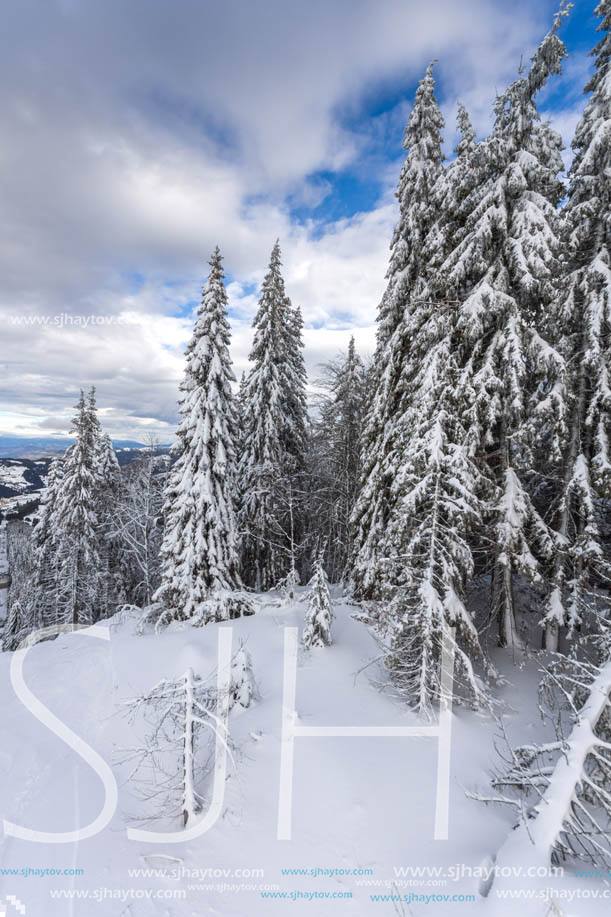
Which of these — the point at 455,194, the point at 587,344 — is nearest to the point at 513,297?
the point at 587,344

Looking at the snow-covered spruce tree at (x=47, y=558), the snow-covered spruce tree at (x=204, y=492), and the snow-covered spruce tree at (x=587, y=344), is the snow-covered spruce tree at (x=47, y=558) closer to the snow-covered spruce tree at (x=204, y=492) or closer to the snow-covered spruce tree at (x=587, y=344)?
the snow-covered spruce tree at (x=204, y=492)

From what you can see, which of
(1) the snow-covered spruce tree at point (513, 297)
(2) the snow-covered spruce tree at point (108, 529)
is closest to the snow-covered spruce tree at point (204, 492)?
(1) the snow-covered spruce tree at point (513, 297)

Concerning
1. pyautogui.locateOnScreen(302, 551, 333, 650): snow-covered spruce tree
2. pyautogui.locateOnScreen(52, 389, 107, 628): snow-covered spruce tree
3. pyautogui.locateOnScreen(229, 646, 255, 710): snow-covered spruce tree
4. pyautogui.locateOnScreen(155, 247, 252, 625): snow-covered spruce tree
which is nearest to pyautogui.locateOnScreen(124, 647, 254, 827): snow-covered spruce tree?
pyautogui.locateOnScreen(229, 646, 255, 710): snow-covered spruce tree

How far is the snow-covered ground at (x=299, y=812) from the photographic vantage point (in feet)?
16.2

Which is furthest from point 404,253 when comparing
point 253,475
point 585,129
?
point 253,475

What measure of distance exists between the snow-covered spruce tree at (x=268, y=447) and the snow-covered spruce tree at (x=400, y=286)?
5152 mm

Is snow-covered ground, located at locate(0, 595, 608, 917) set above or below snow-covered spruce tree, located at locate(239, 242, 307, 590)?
below

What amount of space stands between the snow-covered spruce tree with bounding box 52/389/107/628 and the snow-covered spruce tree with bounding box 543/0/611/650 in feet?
74.4

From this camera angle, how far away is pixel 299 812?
6.18 metres

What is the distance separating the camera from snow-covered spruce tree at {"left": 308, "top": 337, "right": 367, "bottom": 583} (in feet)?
61.7

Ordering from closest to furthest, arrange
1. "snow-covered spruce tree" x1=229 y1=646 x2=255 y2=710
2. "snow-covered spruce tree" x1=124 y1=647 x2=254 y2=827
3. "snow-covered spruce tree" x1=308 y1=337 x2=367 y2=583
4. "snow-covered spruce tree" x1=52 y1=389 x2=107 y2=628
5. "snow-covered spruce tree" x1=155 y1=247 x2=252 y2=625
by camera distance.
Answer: "snow-covered spruce tree" x1=124 y1=647 x2=254 y2=827 < "snow-covered spruce tree" x1=229 y1=646 x2=255 y2=710 < "snow-covered spruce tree" x1=155 y1=247 x2=252 y2=625 < "snow-covered spruce tree" x1=308 y1=337 x2=367 y2=583 < "snow-covered spruce tree" x1=52 y1=389 x2=107 y2=628

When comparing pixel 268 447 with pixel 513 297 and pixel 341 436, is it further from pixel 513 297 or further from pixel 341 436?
pixel 513 297

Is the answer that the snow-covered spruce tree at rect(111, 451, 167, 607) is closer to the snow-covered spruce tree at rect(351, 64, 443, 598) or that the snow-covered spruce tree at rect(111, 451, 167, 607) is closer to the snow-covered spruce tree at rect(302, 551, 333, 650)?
the snow-covered spruce tree at rect(302, 551, 333, 650)

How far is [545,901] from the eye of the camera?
3863 mm
